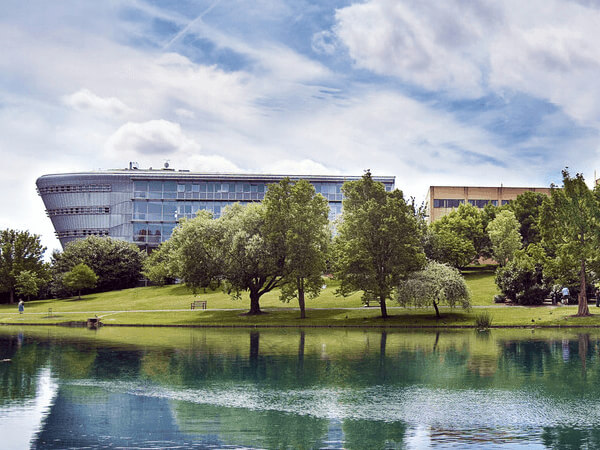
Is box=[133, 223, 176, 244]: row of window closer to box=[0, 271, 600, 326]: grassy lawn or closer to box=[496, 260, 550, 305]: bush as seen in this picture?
box=[0, 271, 600, 326]: grassy lawn

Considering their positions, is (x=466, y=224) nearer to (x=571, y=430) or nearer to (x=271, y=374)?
(x=271, y=374)

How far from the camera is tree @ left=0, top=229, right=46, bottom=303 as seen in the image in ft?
338

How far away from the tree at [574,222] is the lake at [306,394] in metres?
14.8

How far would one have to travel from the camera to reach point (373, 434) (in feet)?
64.0

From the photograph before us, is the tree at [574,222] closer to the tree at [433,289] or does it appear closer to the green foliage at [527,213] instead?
the tree at [433,289]

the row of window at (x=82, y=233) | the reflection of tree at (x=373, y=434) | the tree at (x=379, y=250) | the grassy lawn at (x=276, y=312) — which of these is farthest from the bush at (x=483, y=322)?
the row of window at (x=82, y=233)

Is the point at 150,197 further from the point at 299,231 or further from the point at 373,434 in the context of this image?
the point at 373,434

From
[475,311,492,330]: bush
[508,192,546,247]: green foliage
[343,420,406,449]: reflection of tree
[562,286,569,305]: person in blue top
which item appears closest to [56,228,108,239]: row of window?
[508,192,546,247]: green foliage

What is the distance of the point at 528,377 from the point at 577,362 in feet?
20.0

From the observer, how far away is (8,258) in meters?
105

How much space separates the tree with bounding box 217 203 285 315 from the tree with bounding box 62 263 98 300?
3753cm

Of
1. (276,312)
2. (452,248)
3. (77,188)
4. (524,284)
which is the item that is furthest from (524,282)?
(77,188)

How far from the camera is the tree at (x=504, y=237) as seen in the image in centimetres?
9875

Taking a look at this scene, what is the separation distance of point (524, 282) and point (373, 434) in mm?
55182
